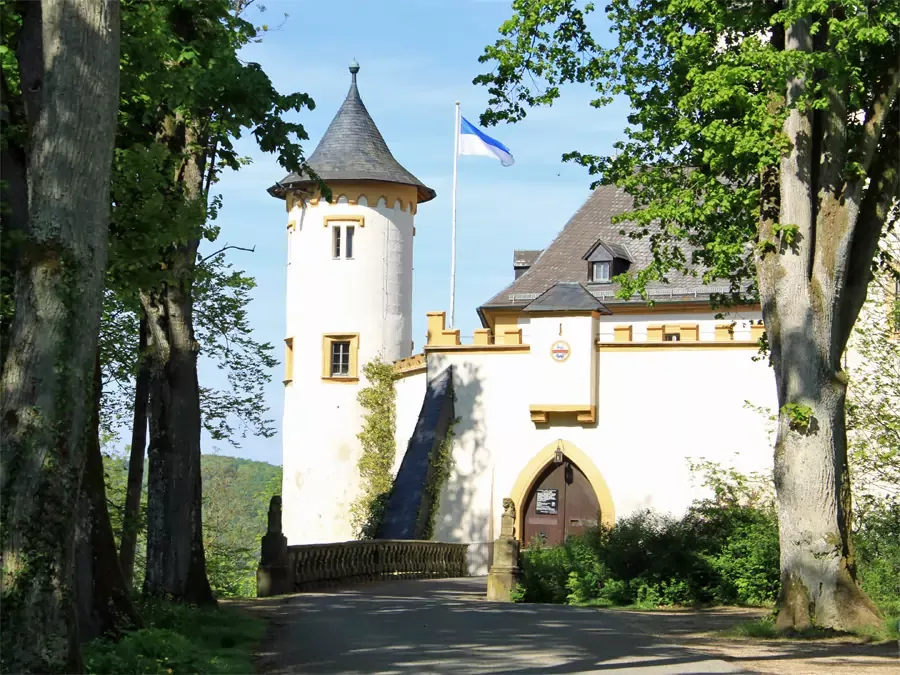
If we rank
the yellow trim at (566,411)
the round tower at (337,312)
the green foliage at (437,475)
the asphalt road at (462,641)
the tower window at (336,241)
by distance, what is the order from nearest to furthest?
the asphalt road at (462,641) → the yellow trim at (566,411) → the green foliage at (437,475) → the round tower at (337,312) → the tower window at (336,241)

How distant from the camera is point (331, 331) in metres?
40.1

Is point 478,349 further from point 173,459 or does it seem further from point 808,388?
point 808,388

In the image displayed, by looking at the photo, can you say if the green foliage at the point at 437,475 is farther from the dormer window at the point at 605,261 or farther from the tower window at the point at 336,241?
the tower window at the point at 336,241

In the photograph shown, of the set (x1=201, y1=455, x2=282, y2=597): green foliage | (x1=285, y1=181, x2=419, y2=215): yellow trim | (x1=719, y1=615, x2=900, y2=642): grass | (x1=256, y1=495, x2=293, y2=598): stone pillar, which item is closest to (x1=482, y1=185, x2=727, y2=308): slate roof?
(x1=285, y1=181, x2=419, y2=215): yellow trim

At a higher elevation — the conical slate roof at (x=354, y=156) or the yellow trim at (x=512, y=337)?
the conical slate roof at (x=354, y=156)

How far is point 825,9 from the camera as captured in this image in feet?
45.4

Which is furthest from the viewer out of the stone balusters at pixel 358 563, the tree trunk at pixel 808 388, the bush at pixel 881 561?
the stone balusters at pixel 358 563

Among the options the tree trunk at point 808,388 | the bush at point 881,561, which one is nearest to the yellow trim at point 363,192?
the bush at point 881,561

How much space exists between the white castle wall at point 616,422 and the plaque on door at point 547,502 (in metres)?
0.80

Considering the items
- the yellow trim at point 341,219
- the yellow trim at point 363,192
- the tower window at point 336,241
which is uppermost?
the yellow trim at point 363,192

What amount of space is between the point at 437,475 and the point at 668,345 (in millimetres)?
6623

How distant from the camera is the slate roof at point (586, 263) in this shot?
124ft

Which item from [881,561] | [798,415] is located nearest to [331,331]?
[881,561]

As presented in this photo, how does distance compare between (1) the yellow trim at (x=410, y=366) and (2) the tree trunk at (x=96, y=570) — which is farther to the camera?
(1) the yellow trim at (x=410, y=366)
